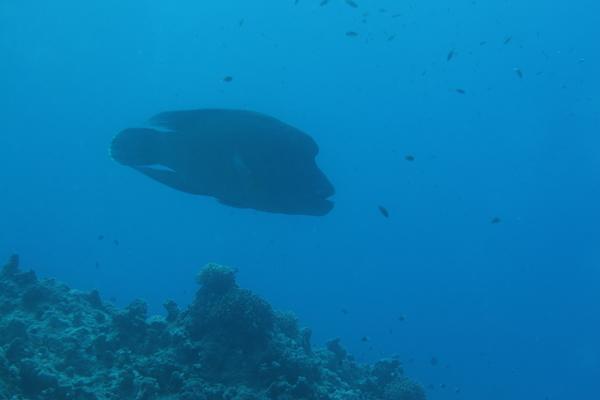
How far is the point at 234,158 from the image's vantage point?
5.74 metres

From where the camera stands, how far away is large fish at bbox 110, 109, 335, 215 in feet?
18.3

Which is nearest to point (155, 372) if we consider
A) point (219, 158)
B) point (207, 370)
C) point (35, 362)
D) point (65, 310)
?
point (207, 370)

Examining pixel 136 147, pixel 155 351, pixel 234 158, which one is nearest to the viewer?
pixel 234 158

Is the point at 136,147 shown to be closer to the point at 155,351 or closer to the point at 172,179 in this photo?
the point at 172,179

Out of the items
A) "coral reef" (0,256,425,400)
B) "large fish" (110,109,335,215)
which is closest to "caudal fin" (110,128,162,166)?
"large fish" (110,109,335,215)

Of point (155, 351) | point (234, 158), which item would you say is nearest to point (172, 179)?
point (234, 158)

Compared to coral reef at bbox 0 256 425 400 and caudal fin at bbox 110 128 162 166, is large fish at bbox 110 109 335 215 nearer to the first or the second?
caudal fin at bbox 110 128 162 166

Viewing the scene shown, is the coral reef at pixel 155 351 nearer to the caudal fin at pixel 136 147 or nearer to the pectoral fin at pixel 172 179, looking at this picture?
the pectoral fin at pixel 172 179

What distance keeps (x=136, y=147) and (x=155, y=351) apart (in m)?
3.42

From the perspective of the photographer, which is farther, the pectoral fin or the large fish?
the pectoral fin

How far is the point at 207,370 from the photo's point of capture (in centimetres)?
719

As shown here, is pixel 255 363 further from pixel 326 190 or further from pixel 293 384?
pixel 326 190

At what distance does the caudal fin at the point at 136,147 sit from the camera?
5992mm

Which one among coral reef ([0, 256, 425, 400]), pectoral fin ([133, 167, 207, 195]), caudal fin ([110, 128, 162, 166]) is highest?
caudal fin ([110, 128, 162, 166])
